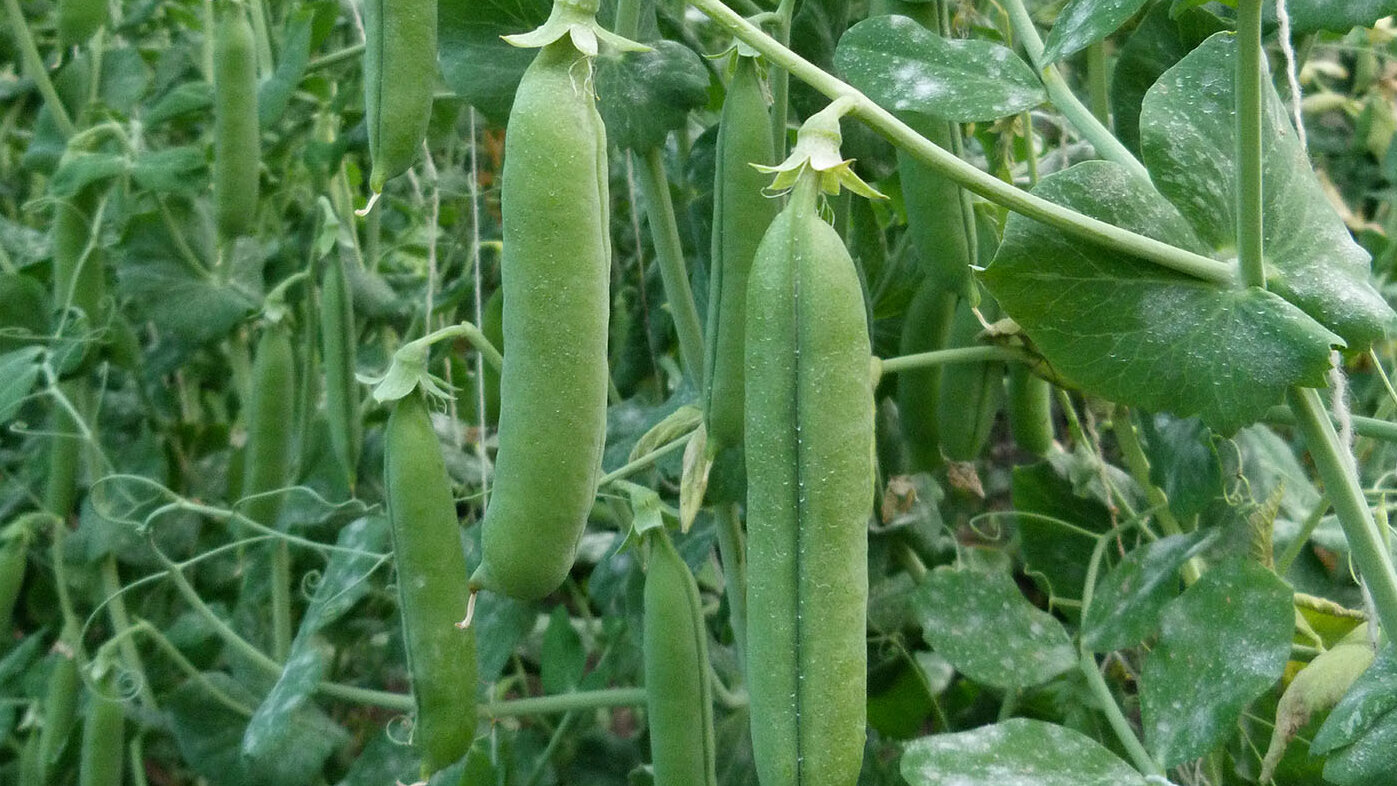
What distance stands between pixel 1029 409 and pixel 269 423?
3.16 ft

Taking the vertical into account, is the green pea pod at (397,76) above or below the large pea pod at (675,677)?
above

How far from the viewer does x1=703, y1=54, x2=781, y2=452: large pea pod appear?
2.94 ft

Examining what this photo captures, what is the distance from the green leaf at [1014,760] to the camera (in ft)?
2.83

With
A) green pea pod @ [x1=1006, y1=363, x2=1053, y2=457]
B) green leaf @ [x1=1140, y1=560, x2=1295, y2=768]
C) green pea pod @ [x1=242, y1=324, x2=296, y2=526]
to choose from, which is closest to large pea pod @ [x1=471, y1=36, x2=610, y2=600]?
green leaf @ [x1=1140, y1=560, x2=1295, y2=768]

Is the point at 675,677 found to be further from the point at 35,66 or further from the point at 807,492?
the point at 35,66

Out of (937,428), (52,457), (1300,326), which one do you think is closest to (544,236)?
(1300,326)

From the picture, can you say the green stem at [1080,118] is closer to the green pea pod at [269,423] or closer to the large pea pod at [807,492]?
the large pea pod at [807,492]

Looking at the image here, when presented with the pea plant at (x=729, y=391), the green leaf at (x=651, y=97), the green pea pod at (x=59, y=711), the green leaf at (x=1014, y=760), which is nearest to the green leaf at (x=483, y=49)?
the pea plant at (x=729, y=391)

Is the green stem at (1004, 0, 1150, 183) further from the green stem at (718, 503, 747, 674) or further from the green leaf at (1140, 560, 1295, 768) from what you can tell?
the green stem at (718, 503, 747, 674)

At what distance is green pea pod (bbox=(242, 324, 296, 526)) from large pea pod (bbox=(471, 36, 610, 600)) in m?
0.96

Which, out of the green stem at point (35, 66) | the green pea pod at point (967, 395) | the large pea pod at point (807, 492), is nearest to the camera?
the large pea pod at point (807, 492)

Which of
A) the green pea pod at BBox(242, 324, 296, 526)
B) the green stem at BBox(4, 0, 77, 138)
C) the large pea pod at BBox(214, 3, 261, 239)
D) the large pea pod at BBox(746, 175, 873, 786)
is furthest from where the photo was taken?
the green stem at BBox(4, 0, 77, 138)

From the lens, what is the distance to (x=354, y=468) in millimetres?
1541

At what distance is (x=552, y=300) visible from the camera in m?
0.69
